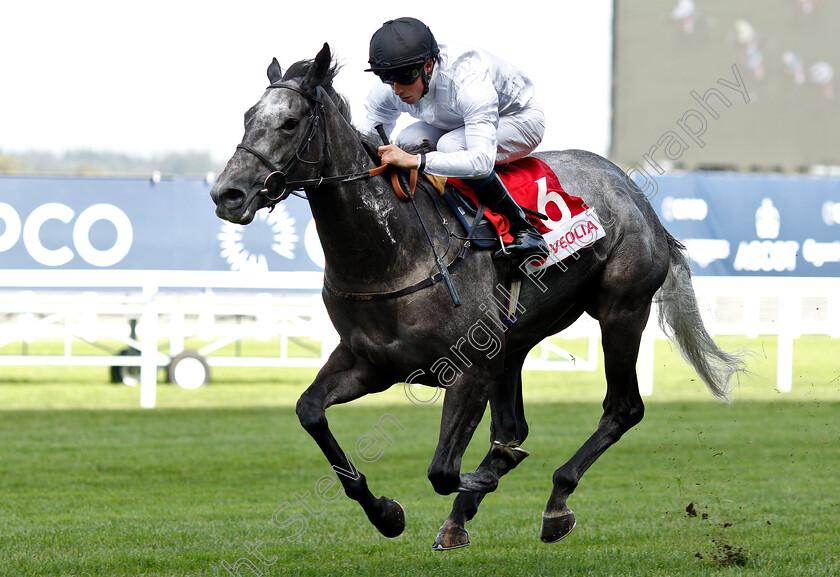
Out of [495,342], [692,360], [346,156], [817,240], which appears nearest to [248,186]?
[346,156]

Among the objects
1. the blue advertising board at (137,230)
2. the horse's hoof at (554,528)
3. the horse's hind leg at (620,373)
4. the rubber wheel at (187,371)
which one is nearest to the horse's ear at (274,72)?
the horse's hind leg at (620,373)

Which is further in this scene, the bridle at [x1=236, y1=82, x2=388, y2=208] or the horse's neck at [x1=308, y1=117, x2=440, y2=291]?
the horse's neck at [x1=308, y1=117, x2=440, y2=291]

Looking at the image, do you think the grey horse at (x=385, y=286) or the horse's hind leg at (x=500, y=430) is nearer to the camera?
the grey horse at (x=385, y=286)

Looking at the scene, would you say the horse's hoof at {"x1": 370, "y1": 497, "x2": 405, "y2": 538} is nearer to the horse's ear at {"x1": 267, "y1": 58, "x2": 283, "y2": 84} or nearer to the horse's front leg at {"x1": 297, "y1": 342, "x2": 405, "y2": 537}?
the horse's front leg at {"x1": 297, "y1": 342, "x2": 405, "y2": 537}

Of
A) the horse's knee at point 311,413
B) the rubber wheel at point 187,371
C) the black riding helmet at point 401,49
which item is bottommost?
the rubber wheel at point 187,371

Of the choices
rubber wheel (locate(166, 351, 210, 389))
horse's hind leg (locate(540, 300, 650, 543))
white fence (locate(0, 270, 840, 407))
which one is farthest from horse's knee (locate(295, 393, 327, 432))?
rubber wheel (locate(166, 351, 210, 389))

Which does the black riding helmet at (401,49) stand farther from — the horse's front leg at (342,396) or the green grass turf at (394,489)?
the green grass turf at (394,489)

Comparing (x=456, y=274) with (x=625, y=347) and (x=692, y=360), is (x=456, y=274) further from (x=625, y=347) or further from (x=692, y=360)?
(x=692, y=360)

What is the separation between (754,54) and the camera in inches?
538

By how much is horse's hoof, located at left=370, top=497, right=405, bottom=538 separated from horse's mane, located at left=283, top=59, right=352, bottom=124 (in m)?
1.37

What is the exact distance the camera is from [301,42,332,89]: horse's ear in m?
3.43

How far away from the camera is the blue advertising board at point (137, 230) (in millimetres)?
10562

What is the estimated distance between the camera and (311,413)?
12.3ft

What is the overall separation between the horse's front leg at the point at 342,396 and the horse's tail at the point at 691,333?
72.2 inches
